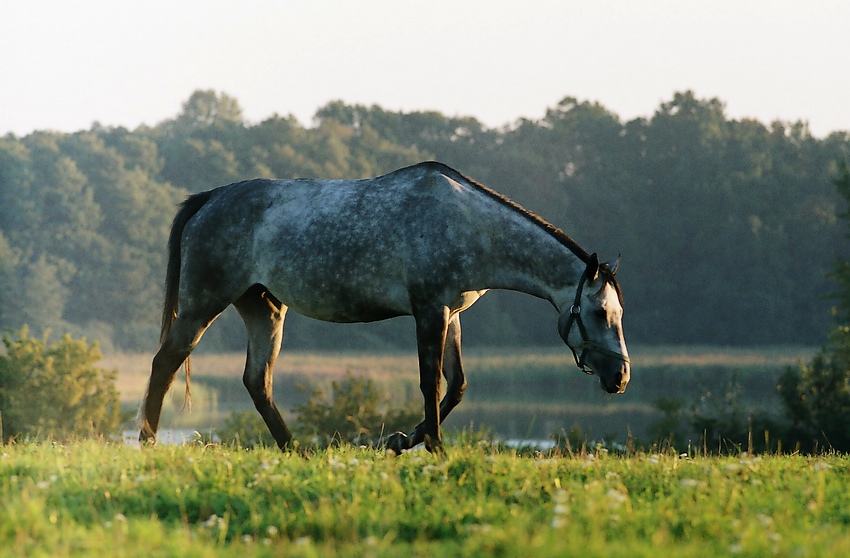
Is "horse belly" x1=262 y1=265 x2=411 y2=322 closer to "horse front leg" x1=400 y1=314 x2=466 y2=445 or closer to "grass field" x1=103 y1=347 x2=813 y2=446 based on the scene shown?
"horse front leg" x1=400 y1=314 x2=466 y2=445

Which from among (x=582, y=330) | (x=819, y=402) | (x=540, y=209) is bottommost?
(x=819, y=402)

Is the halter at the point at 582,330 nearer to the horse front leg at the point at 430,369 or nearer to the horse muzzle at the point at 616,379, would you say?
the horse muzzle at the point at 616,379

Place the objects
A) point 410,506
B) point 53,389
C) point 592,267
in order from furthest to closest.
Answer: point 53,389 → point 592,267 → point 410,506

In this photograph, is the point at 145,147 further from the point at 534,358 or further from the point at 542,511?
the point at 542,511

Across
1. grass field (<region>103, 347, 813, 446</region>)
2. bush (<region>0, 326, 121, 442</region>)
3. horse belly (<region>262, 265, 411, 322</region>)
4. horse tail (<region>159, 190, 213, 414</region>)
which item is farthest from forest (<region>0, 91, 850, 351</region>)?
horse belly (<region>262, 265, 411, 322</region>)

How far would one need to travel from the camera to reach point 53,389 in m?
24.5

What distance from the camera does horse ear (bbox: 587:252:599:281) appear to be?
8.66 m

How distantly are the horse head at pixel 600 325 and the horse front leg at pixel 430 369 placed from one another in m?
0.91

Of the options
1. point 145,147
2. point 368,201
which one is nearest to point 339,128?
point 145,147

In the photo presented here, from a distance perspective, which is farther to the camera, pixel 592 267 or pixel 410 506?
pixel 592 267

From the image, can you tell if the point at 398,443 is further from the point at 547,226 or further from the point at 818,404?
the point at 818,404

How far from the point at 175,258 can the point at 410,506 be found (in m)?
4.72

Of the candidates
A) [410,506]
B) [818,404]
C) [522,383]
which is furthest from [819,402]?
[522,383]

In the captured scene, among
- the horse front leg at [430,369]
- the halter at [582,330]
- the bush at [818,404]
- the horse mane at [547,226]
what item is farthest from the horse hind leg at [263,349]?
the bush at [818,404]
